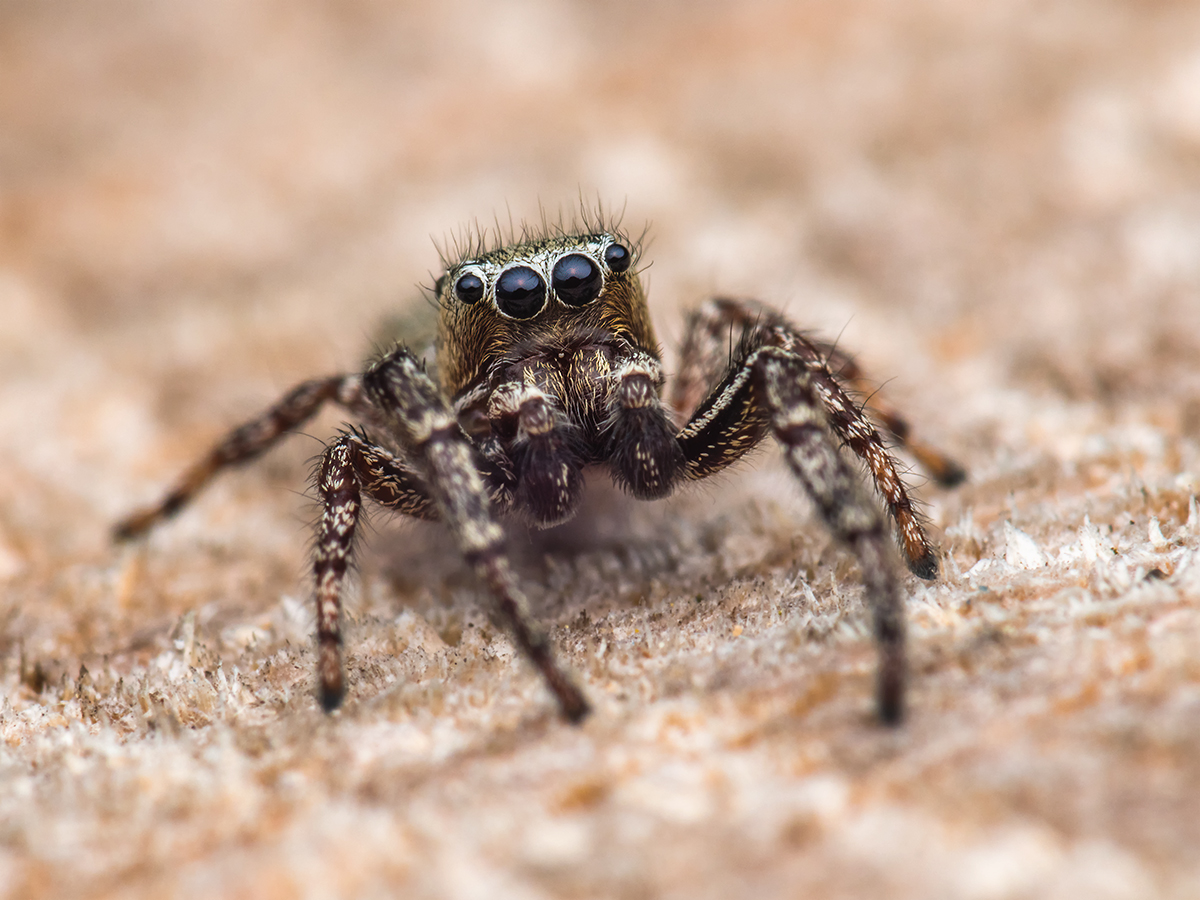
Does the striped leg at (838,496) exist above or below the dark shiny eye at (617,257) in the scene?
below

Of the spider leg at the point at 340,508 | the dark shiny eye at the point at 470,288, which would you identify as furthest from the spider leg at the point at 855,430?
the spider leg at the point at 340,508

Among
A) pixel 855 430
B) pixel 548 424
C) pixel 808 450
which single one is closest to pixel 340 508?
pixel 548 424

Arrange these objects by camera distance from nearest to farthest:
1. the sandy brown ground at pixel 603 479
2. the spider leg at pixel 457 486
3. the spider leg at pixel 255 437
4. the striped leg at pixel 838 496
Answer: the sandy brown ground at pixel 603 479, the striped leg at pixel 838 496, the spider leg at pixel 457 486, the spider leg at pixel 255 437

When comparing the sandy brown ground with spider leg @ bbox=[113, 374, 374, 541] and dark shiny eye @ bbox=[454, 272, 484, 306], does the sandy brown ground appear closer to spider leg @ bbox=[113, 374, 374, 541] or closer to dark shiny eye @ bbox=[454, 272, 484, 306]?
spider leg @ bbox=[113, 374, 374, 541]

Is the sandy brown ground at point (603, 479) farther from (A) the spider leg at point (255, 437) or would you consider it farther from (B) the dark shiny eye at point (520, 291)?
(B) the dark shiny eye at point (520, 291)

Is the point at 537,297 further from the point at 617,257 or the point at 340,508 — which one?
the point at 340,508

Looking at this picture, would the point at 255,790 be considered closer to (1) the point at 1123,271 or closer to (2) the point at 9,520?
(2) the point at 9,520

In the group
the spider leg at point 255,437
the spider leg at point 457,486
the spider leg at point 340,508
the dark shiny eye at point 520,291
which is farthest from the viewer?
the spider leg at point 255,437
